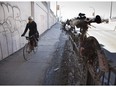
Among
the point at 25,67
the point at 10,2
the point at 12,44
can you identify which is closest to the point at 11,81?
the point at 25,67

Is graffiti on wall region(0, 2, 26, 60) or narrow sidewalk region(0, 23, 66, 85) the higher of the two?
graffiti on wall region(0, 2, 26, 60)

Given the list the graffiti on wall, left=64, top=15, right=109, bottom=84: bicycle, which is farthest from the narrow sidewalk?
left=64, top=15, right=109, bottom=84: bicycle

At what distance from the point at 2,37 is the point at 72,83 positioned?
361cm

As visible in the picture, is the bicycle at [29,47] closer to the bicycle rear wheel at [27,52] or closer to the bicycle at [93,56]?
the bicycle rear wheel at [27,52]

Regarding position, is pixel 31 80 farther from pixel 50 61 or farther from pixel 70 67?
pixel 50 61

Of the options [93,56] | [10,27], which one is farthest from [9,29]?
[93,56]

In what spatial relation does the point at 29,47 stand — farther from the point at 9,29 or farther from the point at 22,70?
the point at 22,70

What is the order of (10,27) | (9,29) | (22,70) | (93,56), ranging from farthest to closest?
(10,27) → (9,29) → (22,70) → (93,56)

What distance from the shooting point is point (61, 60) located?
8.60m

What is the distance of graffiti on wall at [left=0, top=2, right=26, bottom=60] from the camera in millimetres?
7824

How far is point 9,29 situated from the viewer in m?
8.72

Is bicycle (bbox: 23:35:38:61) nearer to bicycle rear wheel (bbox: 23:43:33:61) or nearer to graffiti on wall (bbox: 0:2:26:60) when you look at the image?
bicycle rear wheel (bbox: 23:43:33:61)

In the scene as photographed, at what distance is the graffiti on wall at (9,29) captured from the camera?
782 cm

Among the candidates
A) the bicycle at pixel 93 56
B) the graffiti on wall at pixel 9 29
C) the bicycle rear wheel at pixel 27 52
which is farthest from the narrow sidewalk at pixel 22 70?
the bicycle at pixel 93 56
